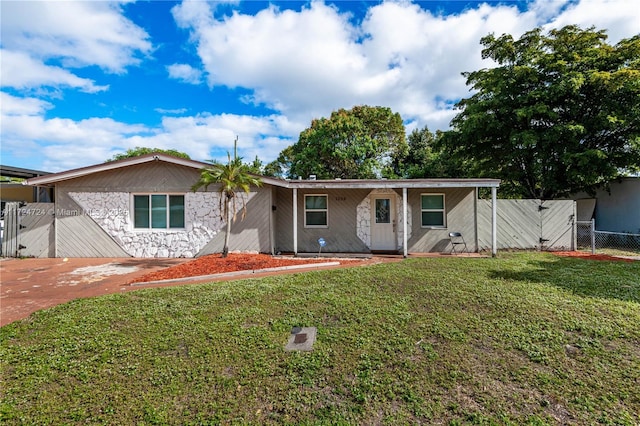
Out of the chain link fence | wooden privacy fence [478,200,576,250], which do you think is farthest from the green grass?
the chain link fence

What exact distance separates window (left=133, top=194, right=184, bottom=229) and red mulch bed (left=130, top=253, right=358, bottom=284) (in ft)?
8.63

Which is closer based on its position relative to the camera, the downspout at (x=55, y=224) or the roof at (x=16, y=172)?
the downspout at (x=55, y=224)

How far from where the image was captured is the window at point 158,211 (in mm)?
9953

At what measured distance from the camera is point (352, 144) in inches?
862

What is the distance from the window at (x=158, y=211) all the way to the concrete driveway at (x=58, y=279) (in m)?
1.27

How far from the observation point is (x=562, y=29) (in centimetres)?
1279

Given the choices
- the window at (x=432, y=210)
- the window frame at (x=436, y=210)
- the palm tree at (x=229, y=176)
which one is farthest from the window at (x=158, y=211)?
the window at (x=432, y=210)

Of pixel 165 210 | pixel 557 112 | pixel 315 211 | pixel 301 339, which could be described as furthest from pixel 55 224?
pixel 557 112

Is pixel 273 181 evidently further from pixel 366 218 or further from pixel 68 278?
pixel 68 278

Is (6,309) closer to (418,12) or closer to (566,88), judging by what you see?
(418,12)

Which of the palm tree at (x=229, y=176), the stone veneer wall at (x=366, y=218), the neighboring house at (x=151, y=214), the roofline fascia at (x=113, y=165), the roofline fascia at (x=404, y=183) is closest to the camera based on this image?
the palm tree at (x=229, y=176)

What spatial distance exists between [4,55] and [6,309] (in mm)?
6290

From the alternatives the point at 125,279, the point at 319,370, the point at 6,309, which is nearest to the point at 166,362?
the point at 319,370

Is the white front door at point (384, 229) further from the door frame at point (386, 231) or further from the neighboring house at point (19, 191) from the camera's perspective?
the neighboring house at point (19, 191)
